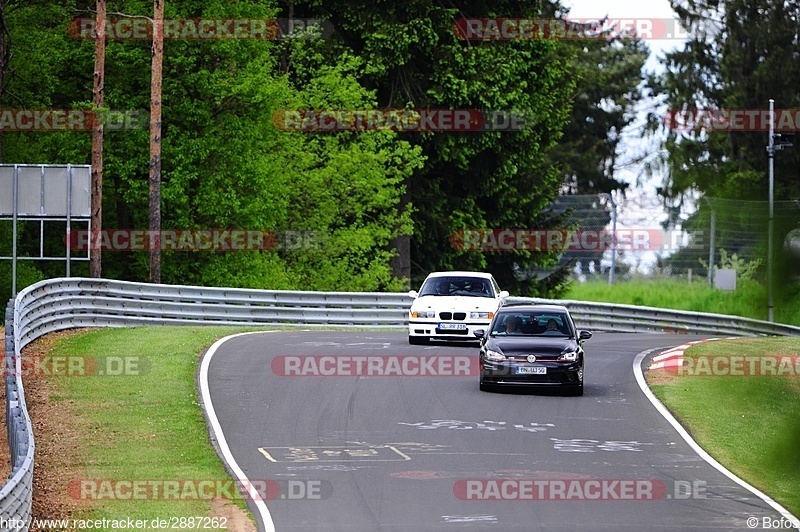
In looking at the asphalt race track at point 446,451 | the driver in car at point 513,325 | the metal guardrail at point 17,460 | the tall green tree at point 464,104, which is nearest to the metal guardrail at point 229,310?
the asphalt race track at point 446,451

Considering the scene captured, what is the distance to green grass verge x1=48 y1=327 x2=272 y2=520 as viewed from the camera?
12.7 metres

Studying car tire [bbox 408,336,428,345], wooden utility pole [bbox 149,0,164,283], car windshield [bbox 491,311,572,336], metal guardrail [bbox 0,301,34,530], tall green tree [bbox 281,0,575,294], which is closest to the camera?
metal guardrail [bbox 0,301,34,530]

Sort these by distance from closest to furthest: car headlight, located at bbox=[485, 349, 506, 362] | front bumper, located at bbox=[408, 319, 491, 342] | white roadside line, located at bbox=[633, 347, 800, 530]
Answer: white roadside line, located at bbox=[633, 347, 800, 530] → car headlight, located at bbox=[485, 349, 506, 362] → front bumper, located at bbox=[408, 319, 491, 342]

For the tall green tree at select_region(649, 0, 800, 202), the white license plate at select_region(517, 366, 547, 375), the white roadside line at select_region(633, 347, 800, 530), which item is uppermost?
the tall green tree at select_region(649, 0, 800, 202)

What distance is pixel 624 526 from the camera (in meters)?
11.4

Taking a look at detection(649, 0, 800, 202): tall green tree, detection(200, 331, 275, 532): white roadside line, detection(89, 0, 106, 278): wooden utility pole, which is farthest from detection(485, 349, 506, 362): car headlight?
detection(89, 0, 106, 278): wooden utility pole

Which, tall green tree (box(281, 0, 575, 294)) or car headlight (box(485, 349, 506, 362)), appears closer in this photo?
car headlight (box(485, 349, 506, 362))

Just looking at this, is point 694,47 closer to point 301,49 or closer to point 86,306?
point 86,306

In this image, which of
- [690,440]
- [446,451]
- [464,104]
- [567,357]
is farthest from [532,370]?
[464,104]

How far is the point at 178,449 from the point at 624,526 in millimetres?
6340

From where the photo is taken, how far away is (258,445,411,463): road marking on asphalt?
14.8 metres

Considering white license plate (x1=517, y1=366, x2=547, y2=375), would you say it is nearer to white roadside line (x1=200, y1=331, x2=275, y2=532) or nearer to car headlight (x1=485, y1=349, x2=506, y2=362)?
car headlight (x1=485, y1=349, x2=506, y2=362)

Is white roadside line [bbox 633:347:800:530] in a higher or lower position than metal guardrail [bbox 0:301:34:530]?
lower

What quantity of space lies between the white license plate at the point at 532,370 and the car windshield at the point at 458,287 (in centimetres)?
732
